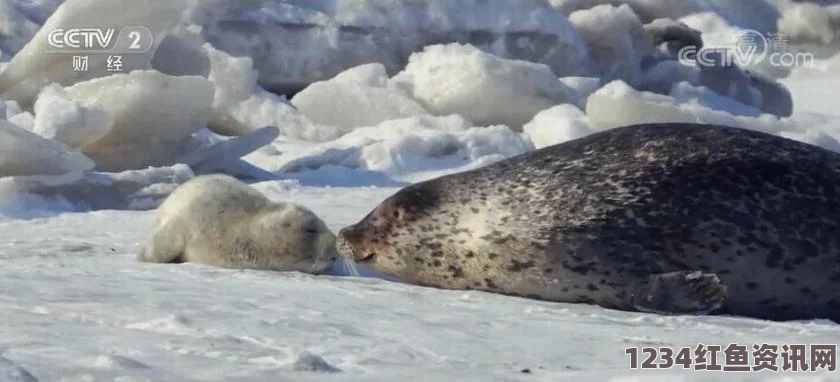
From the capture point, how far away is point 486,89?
840cm

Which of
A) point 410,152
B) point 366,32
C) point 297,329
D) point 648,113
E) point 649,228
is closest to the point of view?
point 297,329

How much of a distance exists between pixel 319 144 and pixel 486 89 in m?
1.19

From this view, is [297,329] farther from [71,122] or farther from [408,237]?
[71,122]

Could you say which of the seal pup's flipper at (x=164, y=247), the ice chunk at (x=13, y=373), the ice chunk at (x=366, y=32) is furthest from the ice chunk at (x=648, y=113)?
the ice chunk at (x=13, y=373)

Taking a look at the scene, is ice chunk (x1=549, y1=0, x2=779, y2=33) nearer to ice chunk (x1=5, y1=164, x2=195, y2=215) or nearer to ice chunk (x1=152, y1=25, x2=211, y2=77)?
ice chunk (x1=152, y1=25, x2=211, y2=77)

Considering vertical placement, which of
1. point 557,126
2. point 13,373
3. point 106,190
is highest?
point 557,126

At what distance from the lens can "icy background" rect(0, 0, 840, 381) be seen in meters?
2.65

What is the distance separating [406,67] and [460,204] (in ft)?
17.2

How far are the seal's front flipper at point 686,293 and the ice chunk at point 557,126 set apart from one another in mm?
3950

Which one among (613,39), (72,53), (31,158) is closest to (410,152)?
(72,53)

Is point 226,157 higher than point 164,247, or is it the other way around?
point 226,157

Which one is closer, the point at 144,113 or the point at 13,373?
the point at 13,373

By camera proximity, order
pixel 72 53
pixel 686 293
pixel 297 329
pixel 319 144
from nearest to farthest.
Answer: pixel 297 329, pixel 686 293, pixel 72 53, pixel 319 144

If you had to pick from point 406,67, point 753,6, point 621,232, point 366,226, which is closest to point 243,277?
point 366,226
